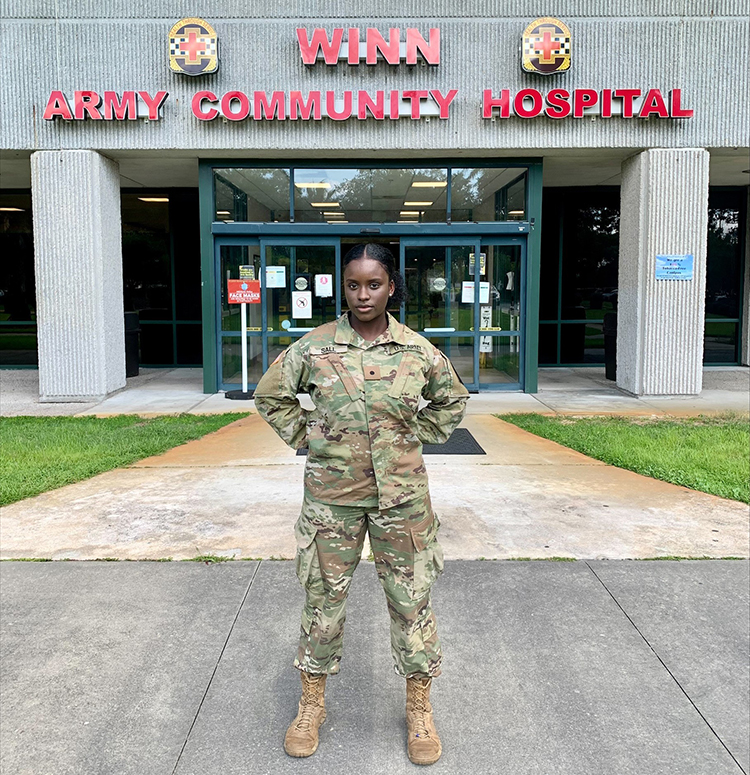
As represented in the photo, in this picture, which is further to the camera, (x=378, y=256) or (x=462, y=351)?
(x=462, y=351)

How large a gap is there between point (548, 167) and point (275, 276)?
4770 millimetres

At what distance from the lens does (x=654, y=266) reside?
1073 centimetres

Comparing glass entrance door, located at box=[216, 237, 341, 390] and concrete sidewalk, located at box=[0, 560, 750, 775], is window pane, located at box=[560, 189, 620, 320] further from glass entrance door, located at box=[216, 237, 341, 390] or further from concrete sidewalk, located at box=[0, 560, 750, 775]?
concrete sidewalk, located at box=[0, 560, 750, 775]

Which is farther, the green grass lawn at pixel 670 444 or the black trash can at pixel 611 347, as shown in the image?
the black trash can at pixel 611 347

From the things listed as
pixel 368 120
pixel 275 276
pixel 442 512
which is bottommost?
pixel 442 512

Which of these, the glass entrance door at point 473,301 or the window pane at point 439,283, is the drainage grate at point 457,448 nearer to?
the glass entrance door at point 473,301

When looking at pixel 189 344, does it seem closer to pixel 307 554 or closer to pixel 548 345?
pixel 548 345

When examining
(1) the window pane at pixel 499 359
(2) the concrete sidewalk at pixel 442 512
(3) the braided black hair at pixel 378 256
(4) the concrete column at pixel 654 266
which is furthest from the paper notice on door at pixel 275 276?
(3) the braided black hair at pixel 378 256

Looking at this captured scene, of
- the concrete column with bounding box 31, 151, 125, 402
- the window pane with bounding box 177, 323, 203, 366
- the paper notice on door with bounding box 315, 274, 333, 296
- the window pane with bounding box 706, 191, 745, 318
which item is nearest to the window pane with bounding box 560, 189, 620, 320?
the window pane with bounding box 706, 191, 745, 318

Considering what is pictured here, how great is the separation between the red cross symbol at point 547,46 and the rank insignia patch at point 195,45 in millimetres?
4398

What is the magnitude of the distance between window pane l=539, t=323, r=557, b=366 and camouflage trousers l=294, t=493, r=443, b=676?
42.2ft

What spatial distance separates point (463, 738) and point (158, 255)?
13710 millimetres

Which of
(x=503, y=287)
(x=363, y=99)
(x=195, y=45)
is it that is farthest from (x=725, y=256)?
(x=195, y=45)

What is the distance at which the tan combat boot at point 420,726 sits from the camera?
271cm
